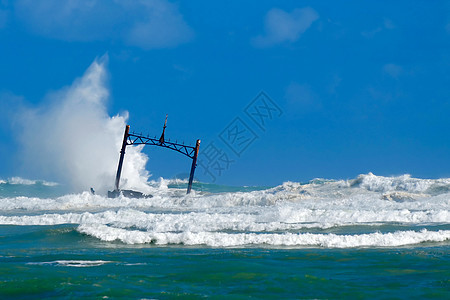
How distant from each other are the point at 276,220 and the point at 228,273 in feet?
25.7

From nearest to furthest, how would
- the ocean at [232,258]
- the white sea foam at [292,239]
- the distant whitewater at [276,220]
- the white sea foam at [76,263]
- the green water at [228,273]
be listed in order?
the green water at [228,273], the ocean at [232,258], the white sea foam at [76,263], the white sea foam at [292,239], the distant whitewater at [276,220]

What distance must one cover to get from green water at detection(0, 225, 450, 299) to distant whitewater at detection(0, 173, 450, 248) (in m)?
0.89

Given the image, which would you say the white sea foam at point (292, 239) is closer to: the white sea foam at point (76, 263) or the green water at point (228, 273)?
the green water at point (228, 273)

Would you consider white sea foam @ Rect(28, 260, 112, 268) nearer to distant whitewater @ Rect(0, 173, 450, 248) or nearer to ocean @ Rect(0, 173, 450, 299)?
ocean @ Rect(0, 173, 450, 299)

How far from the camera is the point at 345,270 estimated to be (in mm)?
6027

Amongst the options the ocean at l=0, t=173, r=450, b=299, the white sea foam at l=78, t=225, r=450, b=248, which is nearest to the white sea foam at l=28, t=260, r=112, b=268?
the ocean at l=0, t=173, r=450, b=299

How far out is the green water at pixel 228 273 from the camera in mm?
4844

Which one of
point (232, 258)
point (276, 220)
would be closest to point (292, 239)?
point (232, 258)

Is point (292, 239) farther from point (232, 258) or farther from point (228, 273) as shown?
point (228, 273)

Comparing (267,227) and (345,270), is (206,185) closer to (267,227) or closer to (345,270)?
(267,227)

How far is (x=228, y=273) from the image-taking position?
5.79 meters

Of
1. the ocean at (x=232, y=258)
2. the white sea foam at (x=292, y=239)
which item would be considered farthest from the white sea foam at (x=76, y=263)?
the white sea foam at (x=292, y=239)

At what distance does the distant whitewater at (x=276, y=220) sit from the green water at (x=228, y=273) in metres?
0.89

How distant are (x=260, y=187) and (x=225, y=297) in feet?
165
